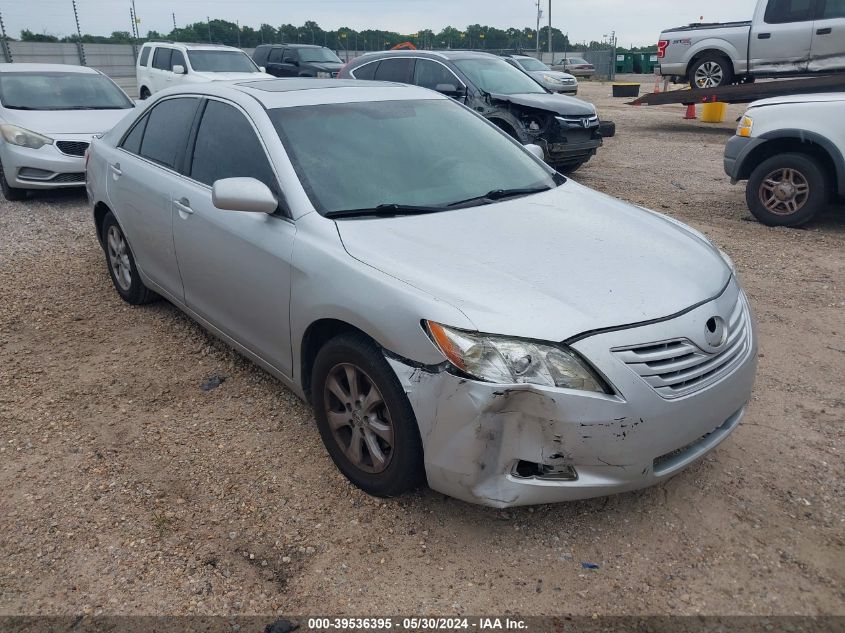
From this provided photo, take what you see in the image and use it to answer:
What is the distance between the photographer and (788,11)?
488 inches

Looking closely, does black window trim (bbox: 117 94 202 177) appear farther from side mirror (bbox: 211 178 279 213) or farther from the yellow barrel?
the yellow barrel

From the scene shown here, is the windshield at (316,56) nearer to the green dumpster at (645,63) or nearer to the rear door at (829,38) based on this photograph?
the rear door at (829,38)

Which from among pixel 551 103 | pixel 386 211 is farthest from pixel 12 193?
pixel 386 211

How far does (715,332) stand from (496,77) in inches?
329

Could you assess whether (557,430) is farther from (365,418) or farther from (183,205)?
(183,205)

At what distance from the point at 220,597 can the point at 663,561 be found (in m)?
1.64

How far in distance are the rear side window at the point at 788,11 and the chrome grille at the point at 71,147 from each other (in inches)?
464

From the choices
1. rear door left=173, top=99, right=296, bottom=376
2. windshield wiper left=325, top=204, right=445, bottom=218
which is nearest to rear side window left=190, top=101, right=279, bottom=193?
rear door left=173, top=99, right=296, bottom=376

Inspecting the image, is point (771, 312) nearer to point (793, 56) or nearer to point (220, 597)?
point (220, 597)

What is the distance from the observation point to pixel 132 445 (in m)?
3.43

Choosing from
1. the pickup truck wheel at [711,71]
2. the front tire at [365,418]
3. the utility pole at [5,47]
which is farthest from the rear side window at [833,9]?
the utility pole at [5,47]

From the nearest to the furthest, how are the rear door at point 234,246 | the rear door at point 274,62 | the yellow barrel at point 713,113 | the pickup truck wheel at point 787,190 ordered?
the rear door at point 234,246 < the pickup truck wheel at point 787,190 < the yellow barrel at point 713,113 < the rear door at point 274,62

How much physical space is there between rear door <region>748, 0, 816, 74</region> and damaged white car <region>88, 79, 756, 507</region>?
10939 millimetres

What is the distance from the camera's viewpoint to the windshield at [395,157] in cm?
326
